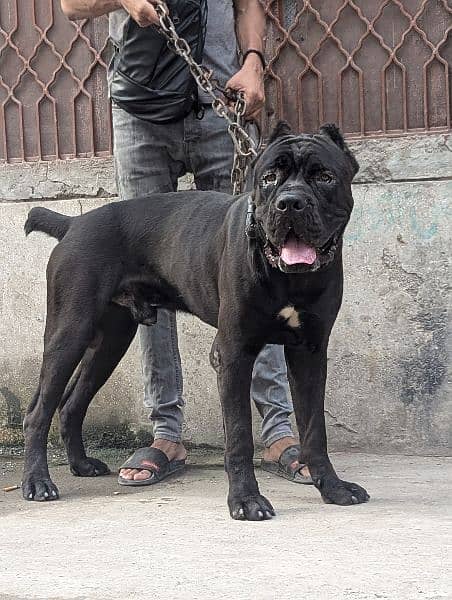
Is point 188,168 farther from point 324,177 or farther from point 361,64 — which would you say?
point 324,177

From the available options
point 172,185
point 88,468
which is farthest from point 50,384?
point 172,185

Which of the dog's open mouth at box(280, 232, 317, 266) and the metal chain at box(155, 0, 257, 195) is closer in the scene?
the dog's open mouth at box(280, 232, 317, 266)

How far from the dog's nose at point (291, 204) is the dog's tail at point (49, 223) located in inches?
51.6

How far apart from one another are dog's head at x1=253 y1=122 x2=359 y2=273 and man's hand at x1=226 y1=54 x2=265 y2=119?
679 millimetres

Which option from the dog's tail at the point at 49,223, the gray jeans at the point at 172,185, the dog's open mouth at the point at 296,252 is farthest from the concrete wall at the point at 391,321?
the dog's open mouth at the point at 296,252

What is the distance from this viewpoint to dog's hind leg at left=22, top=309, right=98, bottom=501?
4023 mm

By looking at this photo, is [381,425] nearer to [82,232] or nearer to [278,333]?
[278,333]

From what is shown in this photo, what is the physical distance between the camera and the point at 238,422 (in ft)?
11.8

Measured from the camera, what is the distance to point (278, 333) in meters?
3.58

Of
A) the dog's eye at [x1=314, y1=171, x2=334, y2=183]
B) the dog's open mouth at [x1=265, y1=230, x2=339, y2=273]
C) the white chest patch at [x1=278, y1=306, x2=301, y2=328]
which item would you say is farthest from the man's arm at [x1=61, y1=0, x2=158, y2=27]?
the white chest patch at [x1=278, y1=306, x2=301, y2=328]

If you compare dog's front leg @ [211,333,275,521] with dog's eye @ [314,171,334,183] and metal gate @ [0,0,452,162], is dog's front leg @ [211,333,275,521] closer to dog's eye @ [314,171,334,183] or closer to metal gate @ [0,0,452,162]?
dog's eye @ [314,171,334,183]

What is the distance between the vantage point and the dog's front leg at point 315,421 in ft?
12.2

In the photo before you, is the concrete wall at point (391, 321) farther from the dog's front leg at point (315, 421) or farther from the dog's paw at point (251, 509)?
the dog's paw at point (251, 509)

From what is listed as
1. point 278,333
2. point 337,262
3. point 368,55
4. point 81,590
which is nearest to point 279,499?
point 278,333
